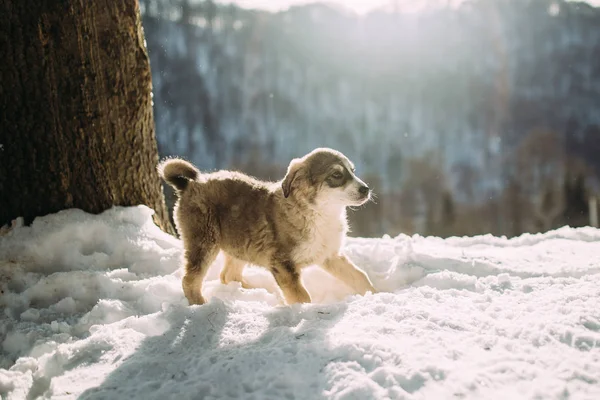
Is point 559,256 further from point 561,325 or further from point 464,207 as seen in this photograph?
point 464,207

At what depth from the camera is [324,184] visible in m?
4.82

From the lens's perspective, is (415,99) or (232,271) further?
(415,99)

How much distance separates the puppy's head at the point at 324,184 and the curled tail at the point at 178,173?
1037 mm

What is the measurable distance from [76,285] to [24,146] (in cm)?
164

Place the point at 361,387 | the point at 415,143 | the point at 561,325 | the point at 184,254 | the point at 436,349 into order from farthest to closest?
the point at 415,143 < the point at 184,254 < the point at 561,325 < the point at 436,349 < the point at 361,387

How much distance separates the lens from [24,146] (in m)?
4.80

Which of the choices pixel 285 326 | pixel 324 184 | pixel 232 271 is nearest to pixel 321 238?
pixel 324 184

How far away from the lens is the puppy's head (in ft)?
15.7

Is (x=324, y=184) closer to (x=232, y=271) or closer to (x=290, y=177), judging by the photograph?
(x=290, y=177)

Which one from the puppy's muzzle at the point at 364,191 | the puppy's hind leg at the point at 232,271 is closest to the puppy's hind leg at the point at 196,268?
the puppy's hind leg at the point at 232,271

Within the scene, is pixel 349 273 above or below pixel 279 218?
below

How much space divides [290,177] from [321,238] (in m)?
0.68

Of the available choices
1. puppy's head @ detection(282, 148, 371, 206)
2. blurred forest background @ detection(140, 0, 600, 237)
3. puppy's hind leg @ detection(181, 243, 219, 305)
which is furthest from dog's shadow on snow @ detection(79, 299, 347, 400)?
blurred forest background @ detection(140, 0, 600, 237)

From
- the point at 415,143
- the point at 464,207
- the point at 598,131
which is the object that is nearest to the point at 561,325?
the point at 464,207
